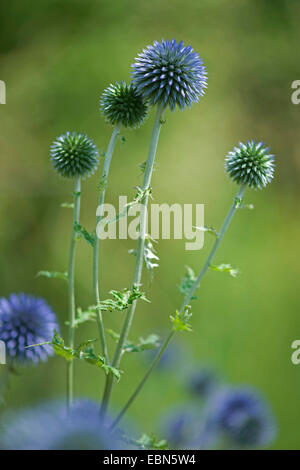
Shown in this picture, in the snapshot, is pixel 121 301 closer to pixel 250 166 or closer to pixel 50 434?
pixel 50 434

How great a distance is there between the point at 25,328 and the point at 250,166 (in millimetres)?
619

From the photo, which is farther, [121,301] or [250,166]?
[250,166]

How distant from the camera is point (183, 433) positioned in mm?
1379

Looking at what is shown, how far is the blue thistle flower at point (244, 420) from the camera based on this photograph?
51.4 inches

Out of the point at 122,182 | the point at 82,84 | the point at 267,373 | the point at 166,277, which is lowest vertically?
the point at 267,373

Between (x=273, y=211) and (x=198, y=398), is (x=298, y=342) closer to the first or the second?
(x=273, y=211)

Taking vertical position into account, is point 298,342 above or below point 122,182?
below

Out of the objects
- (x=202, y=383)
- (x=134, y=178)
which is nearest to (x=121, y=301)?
(x=202, y=383)

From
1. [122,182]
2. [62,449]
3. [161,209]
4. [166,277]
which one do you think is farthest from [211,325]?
[62,449]

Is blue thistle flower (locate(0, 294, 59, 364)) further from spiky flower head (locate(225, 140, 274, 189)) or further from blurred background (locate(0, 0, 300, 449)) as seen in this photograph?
blurred background (locate(0, 0, 300, 449))

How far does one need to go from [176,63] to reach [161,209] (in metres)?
1.25

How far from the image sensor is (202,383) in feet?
5.39

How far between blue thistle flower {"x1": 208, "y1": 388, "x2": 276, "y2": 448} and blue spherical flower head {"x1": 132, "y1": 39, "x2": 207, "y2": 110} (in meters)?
0.89

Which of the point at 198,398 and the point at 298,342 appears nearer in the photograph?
the point at 198,398
